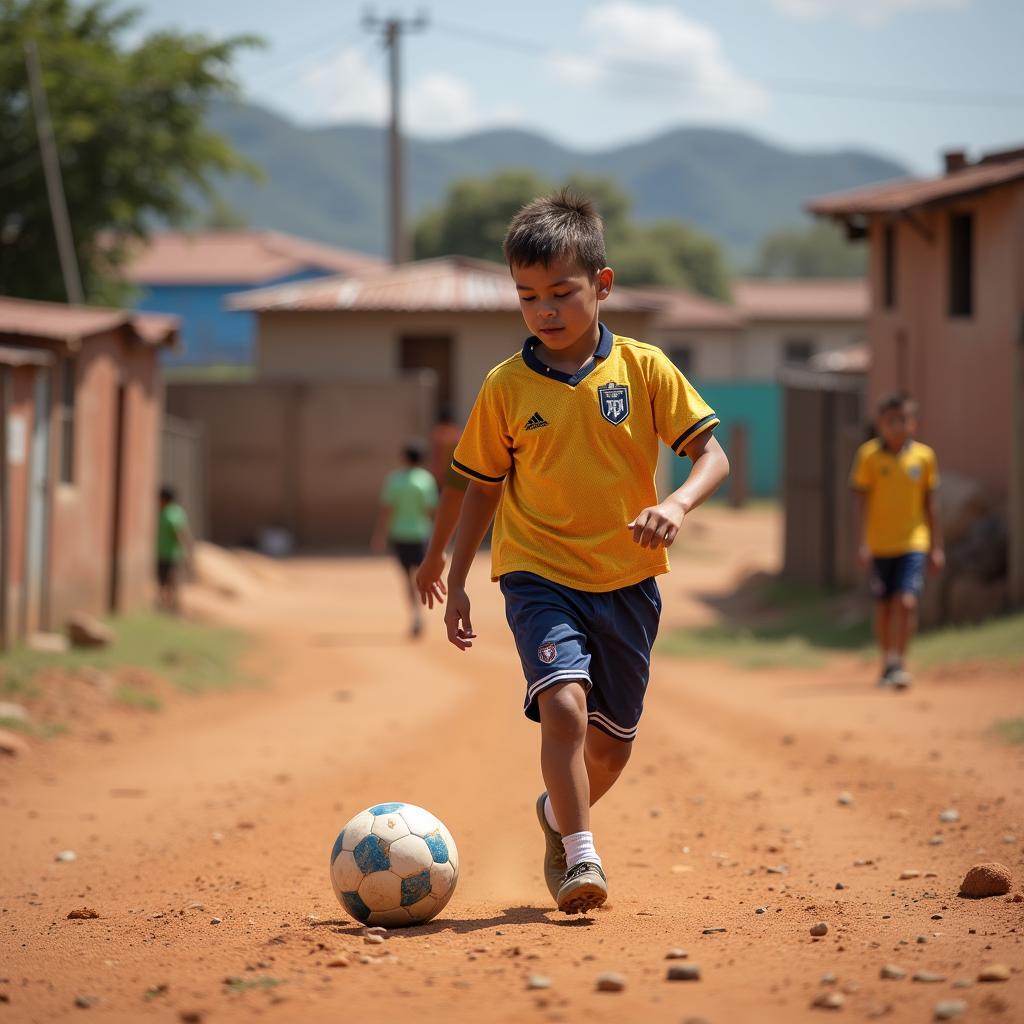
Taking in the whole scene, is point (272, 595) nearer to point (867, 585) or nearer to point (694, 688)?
point (867, 585)

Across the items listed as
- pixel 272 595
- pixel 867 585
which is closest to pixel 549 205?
pixel 867 585

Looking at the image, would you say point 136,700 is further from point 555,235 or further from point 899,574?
point 555,235

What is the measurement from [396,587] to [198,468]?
3039 millimetres

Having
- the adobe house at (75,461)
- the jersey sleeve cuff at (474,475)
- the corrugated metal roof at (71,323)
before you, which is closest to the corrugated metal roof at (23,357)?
the adobe house at (75,461)

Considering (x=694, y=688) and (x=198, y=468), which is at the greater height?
(x=198, y=468)

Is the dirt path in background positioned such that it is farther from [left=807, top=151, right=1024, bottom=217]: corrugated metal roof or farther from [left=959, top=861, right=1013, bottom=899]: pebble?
[left=807, top=151, right=1024, bottom=217]: corrugated metal roof

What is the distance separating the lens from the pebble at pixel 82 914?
Result: 4980 mm

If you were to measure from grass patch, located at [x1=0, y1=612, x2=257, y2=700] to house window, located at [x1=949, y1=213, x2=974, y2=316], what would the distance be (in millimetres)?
8638

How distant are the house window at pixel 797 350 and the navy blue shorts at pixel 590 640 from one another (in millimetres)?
46832

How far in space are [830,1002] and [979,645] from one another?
9283 mm

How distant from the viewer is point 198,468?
2008 centimetres

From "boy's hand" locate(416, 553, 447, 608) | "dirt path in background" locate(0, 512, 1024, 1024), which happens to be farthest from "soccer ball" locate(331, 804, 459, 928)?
"boy's hand" locate(416, 553, 447, 608)

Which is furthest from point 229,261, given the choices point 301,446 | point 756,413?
point 301,446

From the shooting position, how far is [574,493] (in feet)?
15.6
